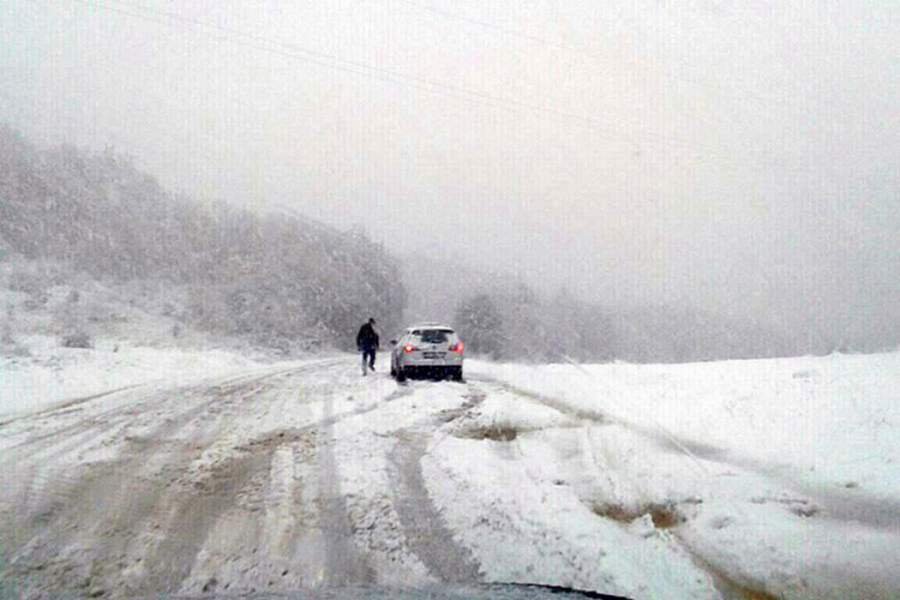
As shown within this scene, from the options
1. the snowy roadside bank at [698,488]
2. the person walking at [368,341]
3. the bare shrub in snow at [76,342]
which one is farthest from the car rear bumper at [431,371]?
the bare shrub in snow at [76,342]

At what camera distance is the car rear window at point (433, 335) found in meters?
16.7

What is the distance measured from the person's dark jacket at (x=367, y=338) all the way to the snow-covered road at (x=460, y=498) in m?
9.41

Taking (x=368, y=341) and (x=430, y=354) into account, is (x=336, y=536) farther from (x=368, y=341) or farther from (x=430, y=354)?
(x=368, y=341)

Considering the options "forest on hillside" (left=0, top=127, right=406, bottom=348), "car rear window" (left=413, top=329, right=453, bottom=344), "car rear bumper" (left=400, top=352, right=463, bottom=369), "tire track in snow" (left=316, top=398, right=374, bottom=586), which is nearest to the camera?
"tire track in snow" (left=316, top=398, right=374, bottom=586)

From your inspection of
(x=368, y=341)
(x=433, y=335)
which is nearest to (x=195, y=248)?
(x=368, y=341)

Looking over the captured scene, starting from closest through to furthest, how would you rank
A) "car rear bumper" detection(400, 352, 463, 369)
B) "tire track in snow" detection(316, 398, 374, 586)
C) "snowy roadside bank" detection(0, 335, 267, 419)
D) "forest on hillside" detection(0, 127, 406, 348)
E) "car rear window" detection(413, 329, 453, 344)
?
"tire track in snow" detection(316, 398, 374, 586), "snowy roadside bank" detection(0, 335, 267, 419), "car rear bumper" detection(400, 352, 463, 369), "car rear window" detection(413, 329, 453, 344), "forest on hillside" detection(0, 127, 406, 348)

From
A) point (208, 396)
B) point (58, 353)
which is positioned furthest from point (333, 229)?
point (208, 396)

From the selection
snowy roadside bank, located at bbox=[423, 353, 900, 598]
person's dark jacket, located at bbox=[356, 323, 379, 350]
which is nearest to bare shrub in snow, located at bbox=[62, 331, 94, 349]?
person's dark jacket, located at bbox=[356, 323, 379, 350]

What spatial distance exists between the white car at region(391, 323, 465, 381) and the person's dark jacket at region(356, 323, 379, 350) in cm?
308

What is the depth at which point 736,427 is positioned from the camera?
8.82m

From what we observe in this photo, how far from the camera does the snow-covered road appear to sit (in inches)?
143

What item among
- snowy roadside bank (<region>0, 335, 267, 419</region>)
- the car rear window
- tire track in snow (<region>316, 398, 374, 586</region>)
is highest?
the car rear window

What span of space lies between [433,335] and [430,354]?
628 millimetres

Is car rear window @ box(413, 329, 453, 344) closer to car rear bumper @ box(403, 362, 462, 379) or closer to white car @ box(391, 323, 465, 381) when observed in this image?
white car @ box(391, 323, 465, 381)
